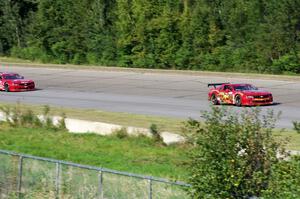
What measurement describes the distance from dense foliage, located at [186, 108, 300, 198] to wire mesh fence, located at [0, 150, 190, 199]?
9.05ft

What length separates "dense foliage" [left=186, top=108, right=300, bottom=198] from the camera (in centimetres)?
1184

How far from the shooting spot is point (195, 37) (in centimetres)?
6412

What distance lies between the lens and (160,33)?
6744cm

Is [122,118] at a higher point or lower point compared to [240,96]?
lower

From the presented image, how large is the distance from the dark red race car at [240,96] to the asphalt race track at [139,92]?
0.55 m

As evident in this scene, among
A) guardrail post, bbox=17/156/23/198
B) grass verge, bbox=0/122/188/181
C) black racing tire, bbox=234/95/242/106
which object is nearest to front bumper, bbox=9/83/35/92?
black racing tire, bbox=234/95/242/106

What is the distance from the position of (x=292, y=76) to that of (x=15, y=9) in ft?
131

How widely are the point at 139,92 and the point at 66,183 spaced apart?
1240 inches

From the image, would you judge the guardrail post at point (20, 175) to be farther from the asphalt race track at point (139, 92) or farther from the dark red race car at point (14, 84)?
the dark red race car at point (14, 84)

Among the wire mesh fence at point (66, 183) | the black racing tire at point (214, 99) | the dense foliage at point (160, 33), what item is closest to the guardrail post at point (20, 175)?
the wire mesh fence at point (66, 183)

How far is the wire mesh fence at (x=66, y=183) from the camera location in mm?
15849

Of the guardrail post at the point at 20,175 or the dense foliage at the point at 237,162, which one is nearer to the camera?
the dense foliage at the point at 237,162

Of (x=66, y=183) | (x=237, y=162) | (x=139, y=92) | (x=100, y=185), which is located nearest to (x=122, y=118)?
(x=139, y=92)

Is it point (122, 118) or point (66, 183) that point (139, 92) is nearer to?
point (122, 118)
